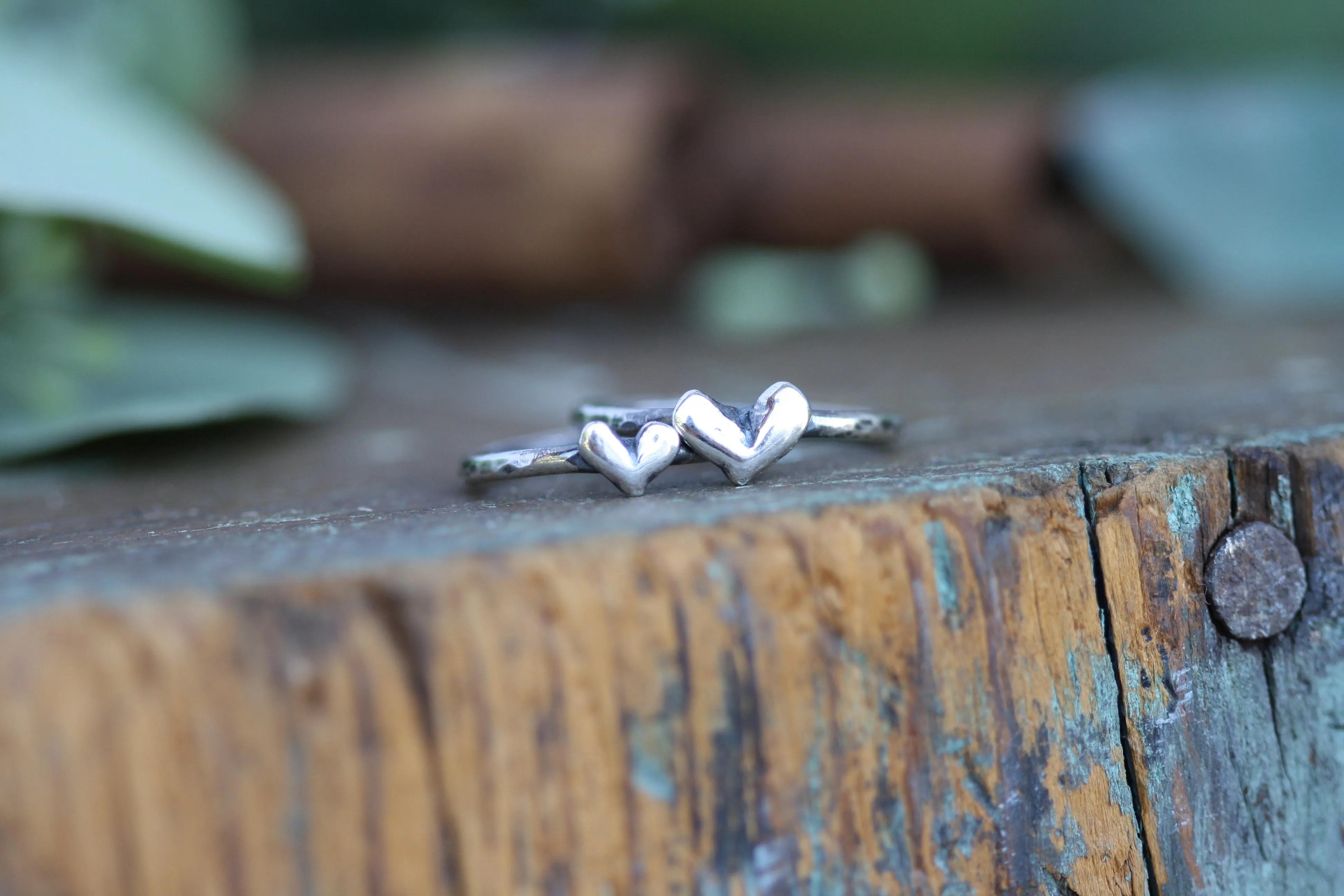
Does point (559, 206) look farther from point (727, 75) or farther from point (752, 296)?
point (727, 75)

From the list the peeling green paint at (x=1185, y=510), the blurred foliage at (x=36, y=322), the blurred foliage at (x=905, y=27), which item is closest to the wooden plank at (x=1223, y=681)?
the peeling green paint at (x=1185, y=510)

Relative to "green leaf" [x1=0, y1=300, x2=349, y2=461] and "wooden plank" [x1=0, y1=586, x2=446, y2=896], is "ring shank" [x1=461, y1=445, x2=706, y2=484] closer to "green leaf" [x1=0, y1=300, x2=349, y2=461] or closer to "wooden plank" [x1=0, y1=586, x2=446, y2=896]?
"wooden plank" [x1=0, y1=586, x2=446, y2=896]

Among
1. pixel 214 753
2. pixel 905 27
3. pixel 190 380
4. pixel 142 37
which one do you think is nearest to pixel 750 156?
pixel 905 27

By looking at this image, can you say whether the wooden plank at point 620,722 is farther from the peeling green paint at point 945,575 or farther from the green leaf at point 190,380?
the green leaf at point 190,380

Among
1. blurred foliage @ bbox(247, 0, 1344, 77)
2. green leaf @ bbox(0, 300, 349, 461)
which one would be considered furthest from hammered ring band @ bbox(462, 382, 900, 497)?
blurred foliage @ bbox(247, 0, 1344, 77)

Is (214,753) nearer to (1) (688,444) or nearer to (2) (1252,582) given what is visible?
(1) (688,444)
